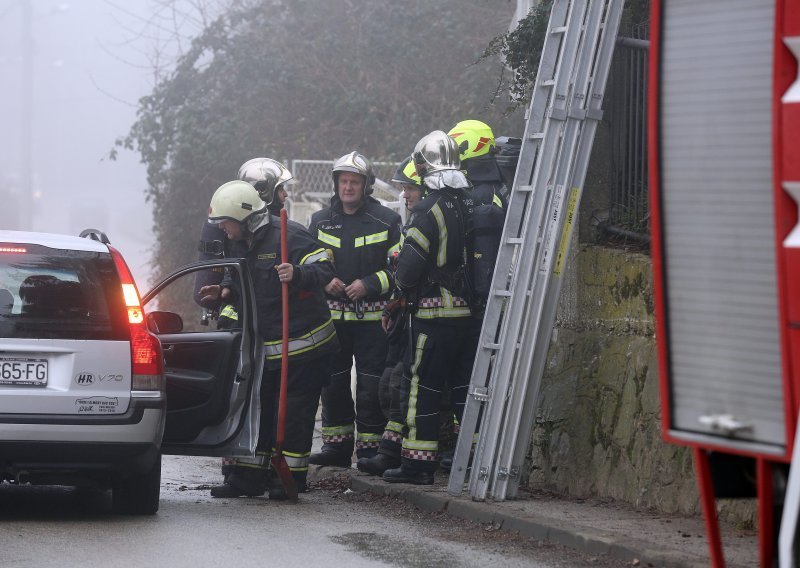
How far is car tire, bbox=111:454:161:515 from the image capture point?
8.20 m

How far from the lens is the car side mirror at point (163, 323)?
852 centimetres

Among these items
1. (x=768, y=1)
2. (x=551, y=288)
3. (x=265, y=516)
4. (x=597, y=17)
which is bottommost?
(x=265, y=516)

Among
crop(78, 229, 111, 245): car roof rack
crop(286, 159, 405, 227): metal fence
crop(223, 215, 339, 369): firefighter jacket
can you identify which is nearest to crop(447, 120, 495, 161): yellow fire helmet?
crop(223, 215, 339, 369): firefighter jacket

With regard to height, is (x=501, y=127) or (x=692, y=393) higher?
(x=501, y=127)

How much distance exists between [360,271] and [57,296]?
2.74 m

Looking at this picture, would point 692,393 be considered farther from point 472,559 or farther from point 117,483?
point 117,483

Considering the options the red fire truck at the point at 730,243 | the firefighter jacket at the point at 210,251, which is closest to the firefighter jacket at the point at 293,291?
the firefighter jacket at the point at 210,251

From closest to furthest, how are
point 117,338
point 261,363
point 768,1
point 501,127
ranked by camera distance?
point 768,1 → point 117,338 → point 261,363 → point 501,127

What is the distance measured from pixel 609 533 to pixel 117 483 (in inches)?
107

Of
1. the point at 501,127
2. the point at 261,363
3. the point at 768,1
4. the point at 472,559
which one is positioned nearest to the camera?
the point at 768,1

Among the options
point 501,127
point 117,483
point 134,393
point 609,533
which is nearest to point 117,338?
point 134,393

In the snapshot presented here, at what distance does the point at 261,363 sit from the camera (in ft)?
29.7

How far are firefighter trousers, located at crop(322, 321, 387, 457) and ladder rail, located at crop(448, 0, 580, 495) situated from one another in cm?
171

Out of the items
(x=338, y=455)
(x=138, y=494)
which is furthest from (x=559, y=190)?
(x=338, y=455)
